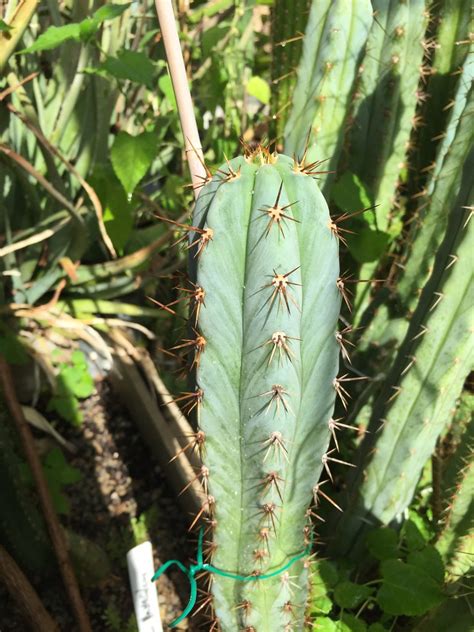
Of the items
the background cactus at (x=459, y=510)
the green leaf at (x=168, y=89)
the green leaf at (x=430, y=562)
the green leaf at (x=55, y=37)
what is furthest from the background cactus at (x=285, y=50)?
the green leaf at (x=430, y=562)

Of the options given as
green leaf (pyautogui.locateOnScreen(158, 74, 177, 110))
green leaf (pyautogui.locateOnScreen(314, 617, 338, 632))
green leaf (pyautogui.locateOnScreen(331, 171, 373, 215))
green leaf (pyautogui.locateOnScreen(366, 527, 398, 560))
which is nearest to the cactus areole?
green leaf (pyautogui.locateOnScreen(314, 617, 338, 632))

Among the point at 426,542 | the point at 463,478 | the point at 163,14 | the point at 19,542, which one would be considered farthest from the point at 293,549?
the point at 163,14

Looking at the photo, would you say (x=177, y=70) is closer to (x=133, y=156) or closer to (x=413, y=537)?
(x=133, y=156)

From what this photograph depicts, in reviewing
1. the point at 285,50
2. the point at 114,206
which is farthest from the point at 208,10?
the point at 114,206

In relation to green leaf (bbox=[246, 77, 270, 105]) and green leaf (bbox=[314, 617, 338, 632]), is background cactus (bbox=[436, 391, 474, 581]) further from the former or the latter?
green leaf (bbox=[246, 77, 270, 105])

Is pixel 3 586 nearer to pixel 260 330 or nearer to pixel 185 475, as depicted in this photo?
pixel 185 475
